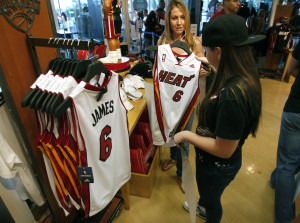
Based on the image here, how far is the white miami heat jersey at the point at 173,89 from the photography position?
1374 mm

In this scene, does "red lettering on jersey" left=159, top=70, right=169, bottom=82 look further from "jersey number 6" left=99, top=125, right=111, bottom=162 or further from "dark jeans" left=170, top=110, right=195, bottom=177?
"jersey number 6" left=99, top=125, right=111, bottom=162

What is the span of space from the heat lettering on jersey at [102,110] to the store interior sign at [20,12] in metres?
0.53

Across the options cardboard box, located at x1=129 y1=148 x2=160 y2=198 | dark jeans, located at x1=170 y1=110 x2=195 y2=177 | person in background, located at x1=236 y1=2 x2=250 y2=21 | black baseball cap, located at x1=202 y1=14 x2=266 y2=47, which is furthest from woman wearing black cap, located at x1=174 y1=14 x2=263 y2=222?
person in background, located at x1=236 y1=2 x2=250 y2=21

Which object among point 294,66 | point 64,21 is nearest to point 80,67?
point 294,66

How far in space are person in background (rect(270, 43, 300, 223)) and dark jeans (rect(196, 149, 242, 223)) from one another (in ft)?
1.95

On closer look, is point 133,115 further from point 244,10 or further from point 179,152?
point 244,10

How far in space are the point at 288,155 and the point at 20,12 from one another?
6.34 feet

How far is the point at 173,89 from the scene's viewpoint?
4.68 feet

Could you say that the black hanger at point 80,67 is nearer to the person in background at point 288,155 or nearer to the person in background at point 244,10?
the person in background at point 288,155

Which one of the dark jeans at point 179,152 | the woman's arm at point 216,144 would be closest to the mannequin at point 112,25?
the dark jeans at point 179,152

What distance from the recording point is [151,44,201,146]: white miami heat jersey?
1374 mm

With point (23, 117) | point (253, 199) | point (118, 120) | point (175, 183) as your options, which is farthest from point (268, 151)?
point (23, 117)

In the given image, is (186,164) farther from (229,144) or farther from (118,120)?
(118,120)

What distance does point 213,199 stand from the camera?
1.15 metres
